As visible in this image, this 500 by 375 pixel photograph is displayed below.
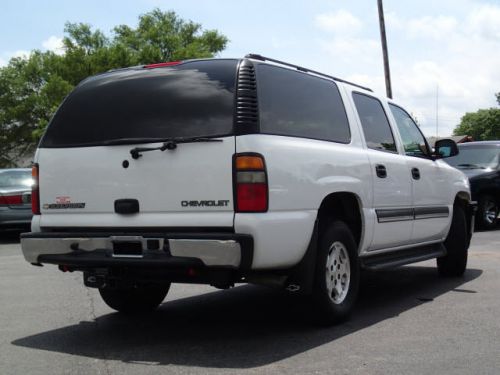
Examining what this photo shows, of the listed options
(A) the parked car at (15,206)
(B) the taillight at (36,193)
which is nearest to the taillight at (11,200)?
(A) the parked car at (15,206)

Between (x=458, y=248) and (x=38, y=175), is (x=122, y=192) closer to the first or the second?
(x=38, y=175)

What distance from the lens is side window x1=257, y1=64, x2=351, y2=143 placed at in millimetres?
4656

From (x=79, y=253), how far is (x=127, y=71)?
140 cm

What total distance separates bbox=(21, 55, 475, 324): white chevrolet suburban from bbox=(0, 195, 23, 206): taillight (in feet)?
25.7

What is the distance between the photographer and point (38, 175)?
16.7 ft

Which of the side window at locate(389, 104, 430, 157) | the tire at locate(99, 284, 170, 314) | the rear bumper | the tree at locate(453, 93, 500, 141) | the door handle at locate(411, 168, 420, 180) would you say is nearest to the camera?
the rear bumper

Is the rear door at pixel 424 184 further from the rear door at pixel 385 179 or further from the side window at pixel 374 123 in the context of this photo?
the side window at pixel 374 123

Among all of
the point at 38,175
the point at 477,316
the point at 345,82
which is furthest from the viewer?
the point at 345,82

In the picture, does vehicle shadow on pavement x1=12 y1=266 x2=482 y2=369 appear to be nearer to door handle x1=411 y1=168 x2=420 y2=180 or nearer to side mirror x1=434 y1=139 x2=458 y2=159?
door handle x1=411 y1=168 x2=420 y2=180

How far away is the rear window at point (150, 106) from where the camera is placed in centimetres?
452

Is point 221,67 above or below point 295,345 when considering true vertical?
above

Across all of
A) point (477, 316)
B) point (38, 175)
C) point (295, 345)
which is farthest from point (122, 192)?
point (477, 316)

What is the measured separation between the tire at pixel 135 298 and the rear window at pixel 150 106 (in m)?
1.42

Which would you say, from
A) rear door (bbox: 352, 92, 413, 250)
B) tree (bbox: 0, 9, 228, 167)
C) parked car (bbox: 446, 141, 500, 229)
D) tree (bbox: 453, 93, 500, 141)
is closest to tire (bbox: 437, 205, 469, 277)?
rear door (bbox: 352, 92, 413, 250)
